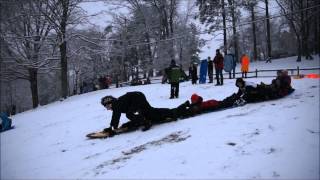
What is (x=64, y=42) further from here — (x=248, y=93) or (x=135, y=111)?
(x=248, y=93)

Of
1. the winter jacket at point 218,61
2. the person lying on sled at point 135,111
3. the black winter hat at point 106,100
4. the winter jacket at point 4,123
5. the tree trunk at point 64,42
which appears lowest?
the winter jacket at point 4,123

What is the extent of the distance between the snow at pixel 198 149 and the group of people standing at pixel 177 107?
0.30 m

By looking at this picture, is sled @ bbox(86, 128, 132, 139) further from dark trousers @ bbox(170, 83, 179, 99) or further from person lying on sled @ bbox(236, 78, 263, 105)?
dark trousers @ bbox(170, 83, 179, 99)

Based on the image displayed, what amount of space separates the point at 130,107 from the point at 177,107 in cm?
142

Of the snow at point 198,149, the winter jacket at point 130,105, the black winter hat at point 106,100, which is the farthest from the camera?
the winter jacket at point 130,105

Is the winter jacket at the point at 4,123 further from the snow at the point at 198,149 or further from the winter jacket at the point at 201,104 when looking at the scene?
the winter jacket at the point at 201,104

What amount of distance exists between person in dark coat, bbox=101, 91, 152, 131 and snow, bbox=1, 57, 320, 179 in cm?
35

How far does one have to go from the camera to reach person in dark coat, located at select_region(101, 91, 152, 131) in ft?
29.8

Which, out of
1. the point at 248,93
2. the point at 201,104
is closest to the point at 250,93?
the point at 248,93

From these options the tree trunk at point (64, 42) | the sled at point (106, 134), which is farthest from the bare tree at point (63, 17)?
the sled at point (106, 134)

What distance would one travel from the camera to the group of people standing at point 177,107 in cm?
916

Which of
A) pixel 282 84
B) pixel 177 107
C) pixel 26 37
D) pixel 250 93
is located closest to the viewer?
pixel 177 107

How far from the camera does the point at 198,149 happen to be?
661 centimetres

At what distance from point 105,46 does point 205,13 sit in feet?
64.3
